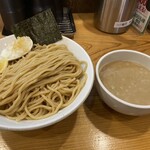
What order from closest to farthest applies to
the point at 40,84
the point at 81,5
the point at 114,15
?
the point at 40,84 → the point at 114,15 → the point at 81,5

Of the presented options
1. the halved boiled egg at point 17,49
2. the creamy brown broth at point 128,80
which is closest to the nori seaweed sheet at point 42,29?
the halved boiled egg at point 17,49

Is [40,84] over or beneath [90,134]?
over

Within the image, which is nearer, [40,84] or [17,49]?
[40,84]

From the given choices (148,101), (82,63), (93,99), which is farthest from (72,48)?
(148,101)

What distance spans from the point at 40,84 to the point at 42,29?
0.97 feet

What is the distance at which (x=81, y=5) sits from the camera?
1127 millimetres

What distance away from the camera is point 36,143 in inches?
23.8

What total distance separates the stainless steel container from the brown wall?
15 centimetres

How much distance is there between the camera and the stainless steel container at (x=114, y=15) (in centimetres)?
90

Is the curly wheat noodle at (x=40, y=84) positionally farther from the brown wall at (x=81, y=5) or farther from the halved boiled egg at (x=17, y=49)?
the brown wall at (x=81, y=5)

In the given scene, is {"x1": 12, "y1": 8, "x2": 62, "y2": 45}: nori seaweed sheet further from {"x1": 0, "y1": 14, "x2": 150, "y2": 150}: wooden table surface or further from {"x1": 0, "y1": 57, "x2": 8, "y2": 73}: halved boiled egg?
{"x1": 0, "y1": 14, "x2": 150, "y2": 150}: wooden table surface

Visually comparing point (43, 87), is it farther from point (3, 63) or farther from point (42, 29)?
point (42, 29)

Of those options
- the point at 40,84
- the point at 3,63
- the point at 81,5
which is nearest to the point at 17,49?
the point at 3,63

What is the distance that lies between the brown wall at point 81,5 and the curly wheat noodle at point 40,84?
1.64 feet
